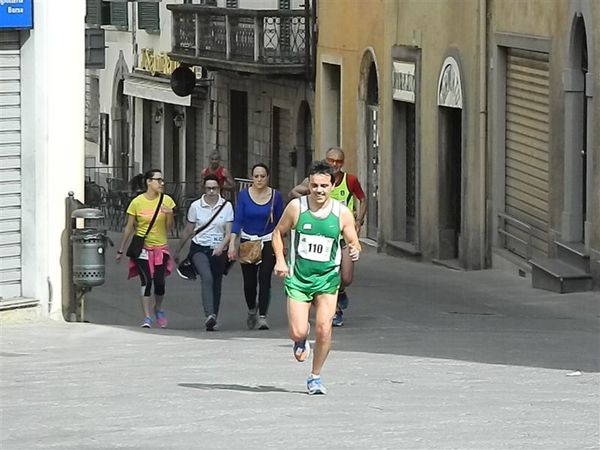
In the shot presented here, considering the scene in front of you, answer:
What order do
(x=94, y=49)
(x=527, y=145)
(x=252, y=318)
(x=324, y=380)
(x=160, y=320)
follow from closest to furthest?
(x=324, y=380)
(x=252, y=318)
(x=160, y=320)
(x=94, y=49)
(x=527, y=145)

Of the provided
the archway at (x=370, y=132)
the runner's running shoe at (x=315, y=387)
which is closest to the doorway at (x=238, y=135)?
the archway at (x=370, y=132)

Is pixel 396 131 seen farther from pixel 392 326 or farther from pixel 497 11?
pixel 392 326

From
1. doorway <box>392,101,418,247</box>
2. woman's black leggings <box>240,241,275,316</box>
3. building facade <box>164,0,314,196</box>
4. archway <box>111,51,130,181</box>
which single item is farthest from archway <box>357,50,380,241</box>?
archway <box>111,51,130,181</box>

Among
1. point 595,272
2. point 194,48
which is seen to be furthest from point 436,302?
point 194,48

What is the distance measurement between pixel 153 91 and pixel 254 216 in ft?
97.9

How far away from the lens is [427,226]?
29.0m

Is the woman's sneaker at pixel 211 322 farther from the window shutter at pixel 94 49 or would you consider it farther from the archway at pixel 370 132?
the archway at pixel 370 132

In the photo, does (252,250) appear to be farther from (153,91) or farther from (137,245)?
(153,91)

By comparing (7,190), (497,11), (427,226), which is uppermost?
(497,11)

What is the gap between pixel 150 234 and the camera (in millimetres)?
18312

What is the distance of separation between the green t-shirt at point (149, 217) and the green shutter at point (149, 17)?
95.1ft

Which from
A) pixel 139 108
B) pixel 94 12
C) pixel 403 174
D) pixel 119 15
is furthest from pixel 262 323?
pixel 94 12

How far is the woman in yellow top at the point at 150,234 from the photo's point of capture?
1828 cm

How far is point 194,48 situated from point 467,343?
1053 inches
